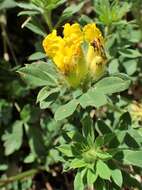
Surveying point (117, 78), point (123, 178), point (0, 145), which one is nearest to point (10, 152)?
point (0, 145)

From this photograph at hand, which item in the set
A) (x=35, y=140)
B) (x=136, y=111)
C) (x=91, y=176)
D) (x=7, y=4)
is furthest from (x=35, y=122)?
(x=91, y=176)

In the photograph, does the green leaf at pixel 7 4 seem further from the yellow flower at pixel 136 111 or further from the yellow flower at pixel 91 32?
the yellow flower at pixel 91 32

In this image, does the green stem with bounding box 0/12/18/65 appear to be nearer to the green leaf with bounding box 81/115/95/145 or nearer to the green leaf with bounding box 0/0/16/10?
the green leaf with bounding box 0/0/16/10

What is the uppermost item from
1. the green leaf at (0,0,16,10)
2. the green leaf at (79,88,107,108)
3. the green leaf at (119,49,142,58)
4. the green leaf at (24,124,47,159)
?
the green leaf at (0,0,16,10)

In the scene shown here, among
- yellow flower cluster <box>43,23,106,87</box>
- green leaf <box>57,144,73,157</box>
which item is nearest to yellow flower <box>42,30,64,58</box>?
yellow flower cluster <box>43,23,106,87</box>

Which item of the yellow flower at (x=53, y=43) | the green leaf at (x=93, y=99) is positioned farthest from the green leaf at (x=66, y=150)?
the yellow flower at (x=53, y=43)

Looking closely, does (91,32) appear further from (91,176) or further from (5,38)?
(5,38)
